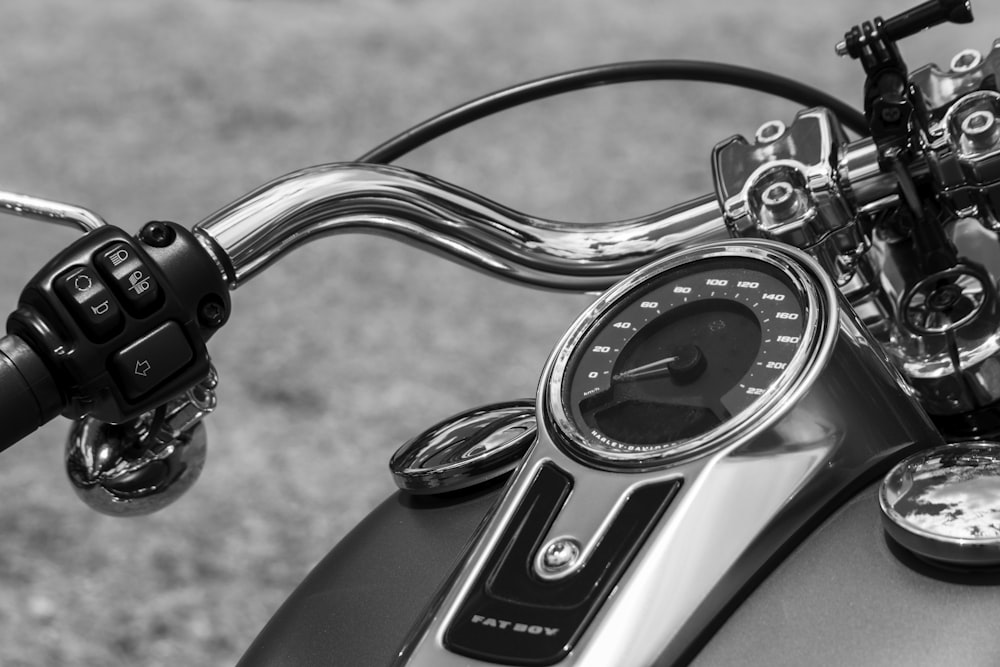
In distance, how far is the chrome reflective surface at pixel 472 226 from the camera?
2.23 feet

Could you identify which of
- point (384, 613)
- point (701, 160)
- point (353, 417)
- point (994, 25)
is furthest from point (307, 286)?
point (384, 613)

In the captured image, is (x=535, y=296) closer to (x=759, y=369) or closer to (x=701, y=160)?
(x=701, y=160)

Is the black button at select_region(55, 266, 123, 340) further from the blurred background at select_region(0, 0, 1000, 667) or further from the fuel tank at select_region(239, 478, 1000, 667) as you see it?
the blurred background at select_region(0, 0, 1000, 667)

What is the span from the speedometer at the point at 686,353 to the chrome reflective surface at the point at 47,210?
0.24m

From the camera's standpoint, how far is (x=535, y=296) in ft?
9.09

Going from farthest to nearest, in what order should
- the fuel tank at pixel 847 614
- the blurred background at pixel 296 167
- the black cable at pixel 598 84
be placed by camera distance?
the blurred background at pixel 296 167 → the black cable at pixel 598 84 → the fuel tank at pixel 847 614

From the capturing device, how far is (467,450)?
683 mm

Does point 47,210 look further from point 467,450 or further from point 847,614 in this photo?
point 847,614

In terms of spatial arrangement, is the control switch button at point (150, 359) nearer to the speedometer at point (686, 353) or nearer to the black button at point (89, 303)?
the black button at point (89, 303)

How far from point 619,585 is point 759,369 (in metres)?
0.11

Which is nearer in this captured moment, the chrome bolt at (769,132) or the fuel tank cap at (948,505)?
the fuel tank cap at (948,505)

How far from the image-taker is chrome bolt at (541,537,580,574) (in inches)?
19.9

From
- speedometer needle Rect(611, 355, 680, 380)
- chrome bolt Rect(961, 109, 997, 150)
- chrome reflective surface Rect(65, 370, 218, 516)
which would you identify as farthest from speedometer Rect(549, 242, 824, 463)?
chrome reflective surface Rect(65, 370, 218, 516)

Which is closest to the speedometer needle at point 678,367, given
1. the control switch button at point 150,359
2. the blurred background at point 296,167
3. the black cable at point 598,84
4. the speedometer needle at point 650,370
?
the speedometer needle at point 650,370
